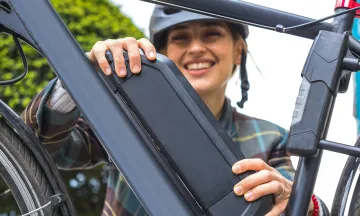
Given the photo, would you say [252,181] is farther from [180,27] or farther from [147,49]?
[180,27]

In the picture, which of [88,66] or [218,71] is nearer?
[88,66]

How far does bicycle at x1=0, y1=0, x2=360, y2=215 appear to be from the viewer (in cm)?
111

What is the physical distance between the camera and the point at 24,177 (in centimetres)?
125

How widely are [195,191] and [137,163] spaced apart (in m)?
0.11

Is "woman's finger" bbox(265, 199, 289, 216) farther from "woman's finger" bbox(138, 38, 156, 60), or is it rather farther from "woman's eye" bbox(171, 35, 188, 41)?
"woman's eye" bbox(171, 35, 188, 41)

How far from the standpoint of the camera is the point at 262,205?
1.16m

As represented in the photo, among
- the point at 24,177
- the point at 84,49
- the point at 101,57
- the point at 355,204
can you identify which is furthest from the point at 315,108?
the point at 84,49

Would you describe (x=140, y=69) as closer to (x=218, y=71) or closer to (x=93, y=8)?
(x=218, y=71)

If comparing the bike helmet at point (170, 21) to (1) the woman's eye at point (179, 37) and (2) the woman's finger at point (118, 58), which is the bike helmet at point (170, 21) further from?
(2) the woman's finger at point (118, 58)

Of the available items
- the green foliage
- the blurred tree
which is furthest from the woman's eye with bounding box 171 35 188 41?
the green foliage

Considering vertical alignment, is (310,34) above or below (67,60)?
below

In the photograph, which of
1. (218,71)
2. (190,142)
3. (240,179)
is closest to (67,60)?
(190,142)

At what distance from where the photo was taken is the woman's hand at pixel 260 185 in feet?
3.75

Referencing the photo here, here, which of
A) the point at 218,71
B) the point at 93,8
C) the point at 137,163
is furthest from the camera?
the point at 93,8
